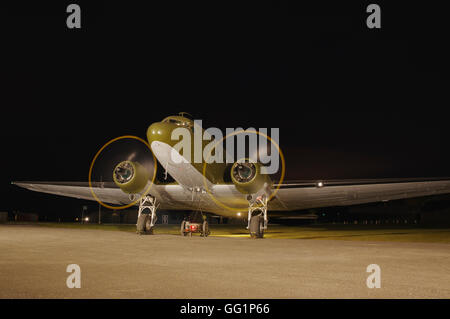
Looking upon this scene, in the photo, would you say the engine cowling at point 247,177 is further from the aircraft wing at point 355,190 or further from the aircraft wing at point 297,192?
the aircraft wing at point 355,190

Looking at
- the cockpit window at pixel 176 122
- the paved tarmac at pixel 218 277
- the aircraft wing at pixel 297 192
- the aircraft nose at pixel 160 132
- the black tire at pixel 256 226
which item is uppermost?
the cockpit window at pixel 176 122

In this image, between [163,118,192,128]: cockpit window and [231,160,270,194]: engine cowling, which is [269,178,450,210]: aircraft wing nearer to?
[231,160,270,194]: engine cowling

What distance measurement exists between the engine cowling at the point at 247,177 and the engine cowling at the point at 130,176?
213 inches

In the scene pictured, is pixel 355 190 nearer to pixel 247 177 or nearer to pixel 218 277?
pixel 247 177

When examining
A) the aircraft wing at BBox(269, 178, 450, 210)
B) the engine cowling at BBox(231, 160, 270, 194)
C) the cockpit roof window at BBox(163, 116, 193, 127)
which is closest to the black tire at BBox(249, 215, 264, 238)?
the engine cowling at BBox(231, 160, 270, 194)

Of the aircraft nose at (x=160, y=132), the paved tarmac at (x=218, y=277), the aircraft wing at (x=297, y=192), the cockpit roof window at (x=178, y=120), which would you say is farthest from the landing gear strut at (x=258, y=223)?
the paved tarmac at (x=218, y=277)

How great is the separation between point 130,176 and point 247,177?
678cm

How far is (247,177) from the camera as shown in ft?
68.8

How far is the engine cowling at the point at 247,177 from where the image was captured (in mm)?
20828

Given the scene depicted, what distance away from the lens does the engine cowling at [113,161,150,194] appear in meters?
22.4

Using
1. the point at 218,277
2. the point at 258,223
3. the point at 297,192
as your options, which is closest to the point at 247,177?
the point at 258,223
